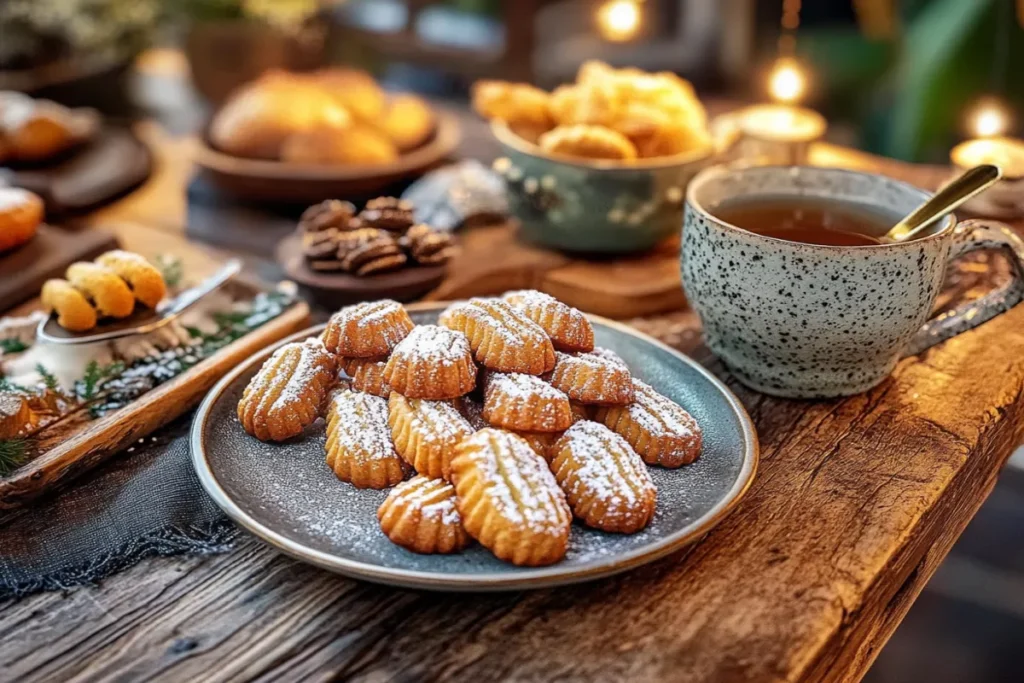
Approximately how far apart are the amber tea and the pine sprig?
724mm

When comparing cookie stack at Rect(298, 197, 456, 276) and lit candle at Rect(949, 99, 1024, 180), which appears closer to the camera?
cookie stack at Rect(298, 197, 456, 276)

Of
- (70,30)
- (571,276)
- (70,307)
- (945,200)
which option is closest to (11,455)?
(70,307)

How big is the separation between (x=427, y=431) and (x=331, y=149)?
81 centimetres

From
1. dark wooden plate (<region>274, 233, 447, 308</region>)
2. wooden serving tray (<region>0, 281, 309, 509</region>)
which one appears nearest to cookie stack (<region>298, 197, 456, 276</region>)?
dark wooden plate (<region>274, 233, 447, 308</region>)

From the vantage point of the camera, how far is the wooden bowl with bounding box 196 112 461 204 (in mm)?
1425

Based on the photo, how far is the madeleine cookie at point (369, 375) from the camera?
867 millimetres

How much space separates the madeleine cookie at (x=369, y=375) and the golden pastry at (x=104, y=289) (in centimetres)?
30

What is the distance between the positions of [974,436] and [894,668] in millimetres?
873

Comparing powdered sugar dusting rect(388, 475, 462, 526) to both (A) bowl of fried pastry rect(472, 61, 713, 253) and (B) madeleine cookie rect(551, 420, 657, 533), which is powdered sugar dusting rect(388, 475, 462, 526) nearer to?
(B) madeleine cookie rect(551, 420, 657, 533)

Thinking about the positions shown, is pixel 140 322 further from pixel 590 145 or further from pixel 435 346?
pixel 590 145

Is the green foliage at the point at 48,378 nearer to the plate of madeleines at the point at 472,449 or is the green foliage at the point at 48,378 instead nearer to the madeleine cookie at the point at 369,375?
the plate of madeleines at the point at 472,449

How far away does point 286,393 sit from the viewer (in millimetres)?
847

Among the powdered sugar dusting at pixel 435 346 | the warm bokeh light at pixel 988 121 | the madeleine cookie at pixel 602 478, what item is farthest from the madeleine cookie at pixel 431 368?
the warm bokeh light at pixel 988 121

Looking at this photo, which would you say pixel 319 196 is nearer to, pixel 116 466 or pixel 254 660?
pixel 116 466
